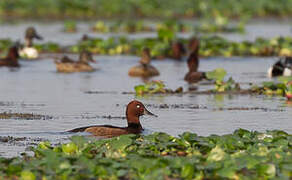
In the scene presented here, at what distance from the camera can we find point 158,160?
30.6 ft

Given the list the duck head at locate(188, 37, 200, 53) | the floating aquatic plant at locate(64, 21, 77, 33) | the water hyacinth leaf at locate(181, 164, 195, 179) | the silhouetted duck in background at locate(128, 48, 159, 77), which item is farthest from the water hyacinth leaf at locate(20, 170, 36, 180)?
the floating aquatic plant at locate(64, 21, 77, 33)

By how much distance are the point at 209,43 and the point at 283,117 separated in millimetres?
13935

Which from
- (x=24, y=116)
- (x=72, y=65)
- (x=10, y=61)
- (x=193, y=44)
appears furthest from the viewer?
(x=193, y=44)

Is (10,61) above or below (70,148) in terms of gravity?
above

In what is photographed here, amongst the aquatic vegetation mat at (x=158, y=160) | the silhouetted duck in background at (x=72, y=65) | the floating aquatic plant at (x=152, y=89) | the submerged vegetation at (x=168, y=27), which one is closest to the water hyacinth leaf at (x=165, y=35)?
the silhouetted duck in background at (x=72, y=65)

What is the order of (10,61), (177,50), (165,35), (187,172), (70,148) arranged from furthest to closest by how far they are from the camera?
(165,35), (177,50), (10,61), (70,148), (187,172)

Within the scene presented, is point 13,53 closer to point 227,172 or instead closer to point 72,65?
point 72,65

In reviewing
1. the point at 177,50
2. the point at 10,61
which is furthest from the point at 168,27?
the point at 10,61

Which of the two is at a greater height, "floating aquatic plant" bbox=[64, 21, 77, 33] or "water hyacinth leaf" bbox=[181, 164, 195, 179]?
"floating aquatic plant" bbox=[64, 21, 77, 33]

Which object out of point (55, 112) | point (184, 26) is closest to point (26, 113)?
point (55, 112)

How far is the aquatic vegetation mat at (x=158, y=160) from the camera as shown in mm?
8992

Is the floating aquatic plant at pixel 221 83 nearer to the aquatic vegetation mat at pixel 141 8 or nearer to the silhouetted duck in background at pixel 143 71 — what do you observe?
the silhouetted duck in background at pixel 143 71

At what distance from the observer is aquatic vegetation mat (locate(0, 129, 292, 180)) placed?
8.99m

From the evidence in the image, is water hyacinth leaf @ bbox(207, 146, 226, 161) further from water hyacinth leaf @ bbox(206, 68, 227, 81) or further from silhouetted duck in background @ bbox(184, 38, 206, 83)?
silhouetted duck in background @ bbox(184, 38, 206, 83)
